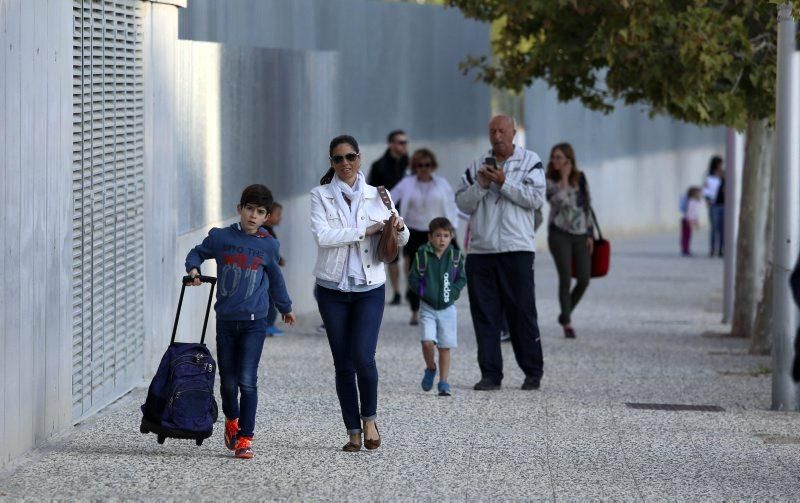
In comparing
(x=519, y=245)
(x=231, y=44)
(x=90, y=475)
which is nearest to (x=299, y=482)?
(x=90, y=475)

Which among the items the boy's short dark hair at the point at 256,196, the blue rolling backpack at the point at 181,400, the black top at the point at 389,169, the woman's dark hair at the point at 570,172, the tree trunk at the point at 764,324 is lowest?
the tree trunk at the point at 764,324

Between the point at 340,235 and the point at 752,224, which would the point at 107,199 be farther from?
the point at 752,224

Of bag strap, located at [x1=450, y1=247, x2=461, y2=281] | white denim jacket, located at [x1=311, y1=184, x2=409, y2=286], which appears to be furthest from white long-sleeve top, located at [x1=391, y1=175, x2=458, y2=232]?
white denim jacket, located at [x1=311, y1=184, x2=409, y2=286]

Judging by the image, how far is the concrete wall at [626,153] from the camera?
31594mm

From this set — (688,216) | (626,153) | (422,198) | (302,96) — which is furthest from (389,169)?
(626,153)

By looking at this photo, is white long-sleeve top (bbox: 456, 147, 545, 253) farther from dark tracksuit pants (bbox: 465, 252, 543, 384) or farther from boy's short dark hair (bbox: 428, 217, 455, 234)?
boy's short dark hair (bbox: 428, 217, 455, 234)

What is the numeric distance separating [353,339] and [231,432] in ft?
2.58

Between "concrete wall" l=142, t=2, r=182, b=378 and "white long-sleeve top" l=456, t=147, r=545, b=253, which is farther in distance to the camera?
"concrete wall" l=142, t=2, r=182, b=378

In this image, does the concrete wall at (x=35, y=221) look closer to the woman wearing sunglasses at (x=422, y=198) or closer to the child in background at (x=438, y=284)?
the child in background at (x=438, y=284)

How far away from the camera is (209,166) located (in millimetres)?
14898

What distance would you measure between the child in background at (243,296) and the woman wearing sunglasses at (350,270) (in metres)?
0.26

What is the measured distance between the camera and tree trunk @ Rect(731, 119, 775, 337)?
16578mm

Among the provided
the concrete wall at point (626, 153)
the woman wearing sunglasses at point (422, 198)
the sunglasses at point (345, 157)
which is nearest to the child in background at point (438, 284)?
the sunglasses at point (345, 157)

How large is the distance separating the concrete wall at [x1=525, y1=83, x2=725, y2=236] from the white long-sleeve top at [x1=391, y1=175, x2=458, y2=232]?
44.8 feet
